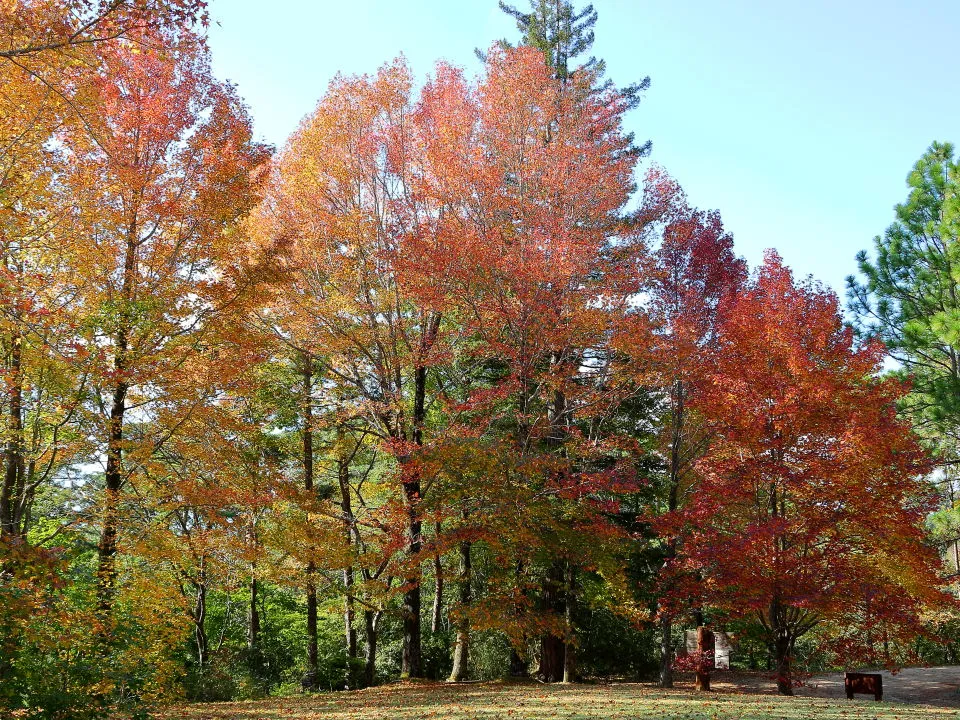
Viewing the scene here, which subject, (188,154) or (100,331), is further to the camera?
(188,154)

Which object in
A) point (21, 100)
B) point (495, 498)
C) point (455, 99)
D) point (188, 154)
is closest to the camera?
point (21, 100)

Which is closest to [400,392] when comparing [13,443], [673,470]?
[673,470]

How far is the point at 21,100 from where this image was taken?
10.2 meters

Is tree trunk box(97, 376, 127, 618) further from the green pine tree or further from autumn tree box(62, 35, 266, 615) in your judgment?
the green pine tree

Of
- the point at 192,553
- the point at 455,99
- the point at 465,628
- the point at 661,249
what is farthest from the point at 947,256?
the point at 192,553

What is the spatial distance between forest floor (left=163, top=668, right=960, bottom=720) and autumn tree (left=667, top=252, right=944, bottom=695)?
6.11 feet

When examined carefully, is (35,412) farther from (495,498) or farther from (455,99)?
(455,99)

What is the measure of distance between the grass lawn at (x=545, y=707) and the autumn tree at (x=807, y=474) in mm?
1903

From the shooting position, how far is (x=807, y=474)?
13672 millimetres

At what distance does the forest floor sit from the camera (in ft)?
36.0

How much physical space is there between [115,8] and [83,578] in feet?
27.8

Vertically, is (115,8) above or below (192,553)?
above

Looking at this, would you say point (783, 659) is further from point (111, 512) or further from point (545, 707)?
point (111, 512)

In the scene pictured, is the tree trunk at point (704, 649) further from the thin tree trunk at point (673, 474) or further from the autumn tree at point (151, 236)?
the autumn tree at point (151, 236)
